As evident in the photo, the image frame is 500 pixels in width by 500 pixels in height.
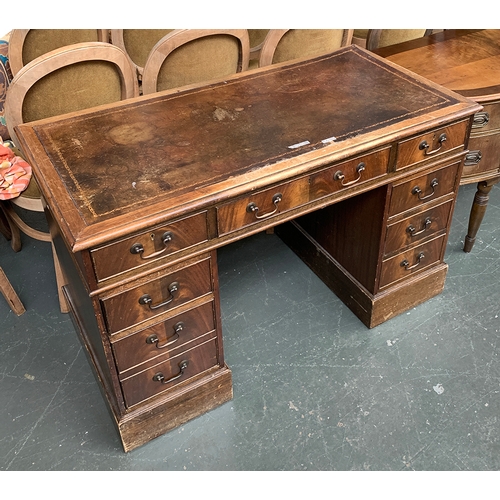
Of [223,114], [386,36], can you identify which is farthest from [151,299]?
[386,36]

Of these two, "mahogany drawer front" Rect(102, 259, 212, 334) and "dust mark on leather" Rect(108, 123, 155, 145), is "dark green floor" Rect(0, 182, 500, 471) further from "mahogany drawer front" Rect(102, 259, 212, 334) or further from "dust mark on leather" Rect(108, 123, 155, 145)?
"dust mark on leather" Rect(108, 123, 155, 145)

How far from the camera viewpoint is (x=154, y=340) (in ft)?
5.39

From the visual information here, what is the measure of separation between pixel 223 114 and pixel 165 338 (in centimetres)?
72

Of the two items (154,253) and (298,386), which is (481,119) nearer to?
(298,386)

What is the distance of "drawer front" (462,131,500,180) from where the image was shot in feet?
7.07

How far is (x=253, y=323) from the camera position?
2.24m

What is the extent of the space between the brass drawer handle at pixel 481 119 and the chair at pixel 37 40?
5.70ft

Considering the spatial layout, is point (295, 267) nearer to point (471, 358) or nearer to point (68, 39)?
point (471, 358)

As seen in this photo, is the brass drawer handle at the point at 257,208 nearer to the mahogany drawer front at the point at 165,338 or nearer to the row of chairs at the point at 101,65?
the mahogany drawer front at the point at 165,338

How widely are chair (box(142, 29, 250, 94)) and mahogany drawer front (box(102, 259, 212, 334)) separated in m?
0.97

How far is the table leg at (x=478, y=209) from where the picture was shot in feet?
7.68

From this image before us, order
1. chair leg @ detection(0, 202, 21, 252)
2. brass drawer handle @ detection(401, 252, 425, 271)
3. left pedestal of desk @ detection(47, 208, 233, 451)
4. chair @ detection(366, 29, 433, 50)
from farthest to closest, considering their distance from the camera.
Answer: chair @ detection(366, 29, 433, 50) < chair leg @ detection(0, 202, 21, 252) < brass drawer handle @ detection(401, 252, 425, 271) < left pedestal of desk @ detection(47, 208, 233, 451)

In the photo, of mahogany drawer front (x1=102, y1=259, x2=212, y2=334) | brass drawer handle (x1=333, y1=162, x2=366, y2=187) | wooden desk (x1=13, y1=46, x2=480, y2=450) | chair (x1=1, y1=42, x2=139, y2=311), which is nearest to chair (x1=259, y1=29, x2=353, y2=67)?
wooden desk (x1=13, y1=46, x2=480, y2=450)

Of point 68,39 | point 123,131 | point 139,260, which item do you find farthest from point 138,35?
point 139,260
